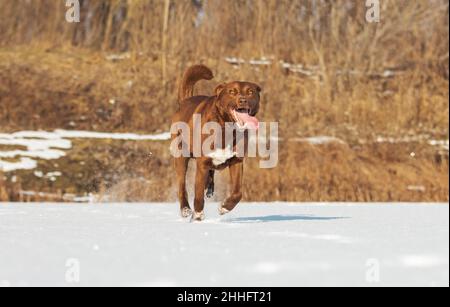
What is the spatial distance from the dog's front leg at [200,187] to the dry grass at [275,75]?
187 inches

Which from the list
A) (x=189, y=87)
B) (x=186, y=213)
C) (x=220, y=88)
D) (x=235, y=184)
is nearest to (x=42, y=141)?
(x=189, y=87)

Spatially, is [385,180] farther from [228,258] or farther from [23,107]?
[228,258]

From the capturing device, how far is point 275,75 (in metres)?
15.0

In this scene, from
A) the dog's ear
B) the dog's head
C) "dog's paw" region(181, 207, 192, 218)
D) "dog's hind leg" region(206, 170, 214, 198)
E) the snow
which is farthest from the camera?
the snow

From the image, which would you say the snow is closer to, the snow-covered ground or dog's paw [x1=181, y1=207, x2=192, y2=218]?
the snow-covered ground

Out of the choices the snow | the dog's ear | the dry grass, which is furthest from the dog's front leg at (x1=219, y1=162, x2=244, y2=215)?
the snow

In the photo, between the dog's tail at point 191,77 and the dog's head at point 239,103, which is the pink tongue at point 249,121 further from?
the dog's tail at point 191,77

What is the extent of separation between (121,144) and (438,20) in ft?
24.1

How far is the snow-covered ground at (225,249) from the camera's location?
3832 mm

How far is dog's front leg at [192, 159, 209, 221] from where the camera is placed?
6418 millimetres

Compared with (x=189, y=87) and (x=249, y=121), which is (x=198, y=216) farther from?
(x=189, y=87)

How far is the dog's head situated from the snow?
6.13 m

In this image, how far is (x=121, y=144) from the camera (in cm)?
1281

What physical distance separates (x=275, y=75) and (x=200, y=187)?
8714mm
